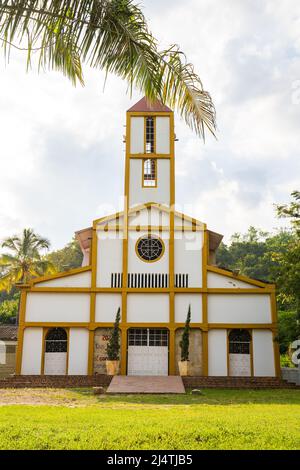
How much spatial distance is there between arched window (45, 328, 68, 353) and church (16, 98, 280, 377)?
5 cm

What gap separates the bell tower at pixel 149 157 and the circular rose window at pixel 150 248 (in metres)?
2.07

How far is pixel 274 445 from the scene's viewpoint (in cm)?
685

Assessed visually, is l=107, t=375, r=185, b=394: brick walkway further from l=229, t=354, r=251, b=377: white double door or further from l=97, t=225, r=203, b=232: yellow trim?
l=97, t=225, r=203, b=232: yellow trim

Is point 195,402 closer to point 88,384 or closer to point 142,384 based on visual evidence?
point 142,384

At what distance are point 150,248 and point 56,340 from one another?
6351 mm

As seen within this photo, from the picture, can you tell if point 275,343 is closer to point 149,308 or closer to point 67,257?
point 149,308

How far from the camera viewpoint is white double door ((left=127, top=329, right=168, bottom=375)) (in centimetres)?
2286

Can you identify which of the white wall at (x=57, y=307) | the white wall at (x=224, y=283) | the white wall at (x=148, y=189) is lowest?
the white wall at (x=57, y=307)

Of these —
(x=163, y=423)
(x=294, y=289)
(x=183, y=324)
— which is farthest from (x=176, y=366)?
(x=163, y=423)

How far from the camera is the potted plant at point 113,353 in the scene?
2197 cm

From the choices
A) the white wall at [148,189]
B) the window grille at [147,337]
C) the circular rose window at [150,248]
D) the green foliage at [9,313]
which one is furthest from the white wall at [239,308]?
the green foliage at [9,313]

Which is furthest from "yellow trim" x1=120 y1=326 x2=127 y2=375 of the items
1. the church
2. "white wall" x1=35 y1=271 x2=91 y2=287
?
"white wall" x1=35 y1=271 x2=91 y2=287

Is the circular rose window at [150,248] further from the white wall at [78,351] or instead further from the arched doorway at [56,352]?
the arched doorway at [56,352]

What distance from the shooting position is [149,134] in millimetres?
26609
